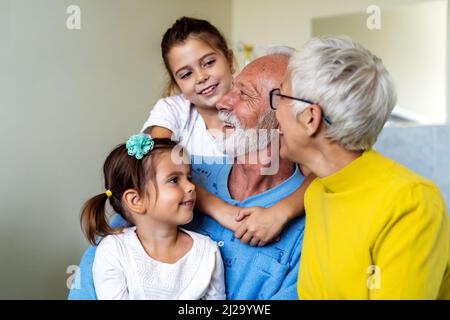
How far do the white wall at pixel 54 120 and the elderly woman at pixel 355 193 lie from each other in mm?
1461

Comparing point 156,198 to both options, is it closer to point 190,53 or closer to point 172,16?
point 190,53

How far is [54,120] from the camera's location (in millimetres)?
2340

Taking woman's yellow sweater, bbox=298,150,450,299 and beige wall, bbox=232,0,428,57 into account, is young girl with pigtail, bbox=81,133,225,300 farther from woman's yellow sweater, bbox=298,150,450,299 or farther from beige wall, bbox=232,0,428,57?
beige wall, bbox=232,0,428,57

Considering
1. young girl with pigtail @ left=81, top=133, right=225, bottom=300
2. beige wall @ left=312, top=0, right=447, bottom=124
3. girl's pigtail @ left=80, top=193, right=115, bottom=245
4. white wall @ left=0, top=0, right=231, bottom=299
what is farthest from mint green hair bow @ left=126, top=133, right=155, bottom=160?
beige wall @ left=312, top=0, right=447, bottom=124

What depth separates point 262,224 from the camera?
1227 mm

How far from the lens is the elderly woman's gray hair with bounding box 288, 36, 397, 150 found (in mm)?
983

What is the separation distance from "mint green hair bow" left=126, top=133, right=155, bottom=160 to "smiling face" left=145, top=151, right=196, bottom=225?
0.11 feet

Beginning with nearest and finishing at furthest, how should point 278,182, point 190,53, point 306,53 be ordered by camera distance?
point 306,53
point 278,182
point 190,53

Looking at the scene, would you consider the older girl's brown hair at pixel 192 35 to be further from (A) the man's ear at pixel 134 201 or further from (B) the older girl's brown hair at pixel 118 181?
(A) the man's ear at pixel 134 201

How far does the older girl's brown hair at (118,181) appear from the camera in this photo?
4.13 ft
